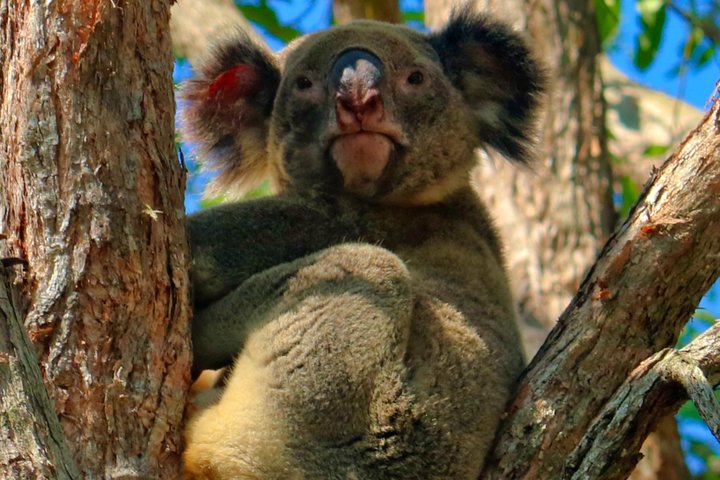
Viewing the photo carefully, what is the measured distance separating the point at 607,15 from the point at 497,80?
10.6 feet

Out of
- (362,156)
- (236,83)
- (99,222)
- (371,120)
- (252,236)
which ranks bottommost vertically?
(99,222)

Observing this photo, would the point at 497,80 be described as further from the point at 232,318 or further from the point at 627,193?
the point at 627,193

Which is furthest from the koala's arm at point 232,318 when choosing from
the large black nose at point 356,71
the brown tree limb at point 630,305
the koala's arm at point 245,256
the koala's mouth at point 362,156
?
the brown tree limb at point 630,305

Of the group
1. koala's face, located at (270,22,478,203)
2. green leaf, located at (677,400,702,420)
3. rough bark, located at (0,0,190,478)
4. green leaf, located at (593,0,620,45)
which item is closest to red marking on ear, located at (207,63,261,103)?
koala's face, located at (270,22,478,203)

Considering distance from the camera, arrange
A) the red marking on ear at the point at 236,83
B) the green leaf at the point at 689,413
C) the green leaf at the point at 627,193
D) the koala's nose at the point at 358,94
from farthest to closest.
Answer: the green leaf at the point at 627,193 < the green leaf at the point at 689,413 < the red marking on ear at the point at 236,83 < the koala's nose at the point at 358,94

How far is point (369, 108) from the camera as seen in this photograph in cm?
403

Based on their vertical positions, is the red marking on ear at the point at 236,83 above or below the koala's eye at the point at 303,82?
above

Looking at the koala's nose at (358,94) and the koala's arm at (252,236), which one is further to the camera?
the koala's nose at (358,94)

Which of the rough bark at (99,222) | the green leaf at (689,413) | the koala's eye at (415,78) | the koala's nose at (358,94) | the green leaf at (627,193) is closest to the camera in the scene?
→ the rough bark at (99,222)

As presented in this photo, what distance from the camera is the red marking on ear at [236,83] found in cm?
466

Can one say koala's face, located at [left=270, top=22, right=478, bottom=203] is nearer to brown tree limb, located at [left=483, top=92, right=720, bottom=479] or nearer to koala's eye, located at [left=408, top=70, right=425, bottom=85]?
koala's eye, located at [left=408, top=70, right=425, bottom=85]

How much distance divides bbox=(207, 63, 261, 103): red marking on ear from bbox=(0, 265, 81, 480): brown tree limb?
2514 millimetres

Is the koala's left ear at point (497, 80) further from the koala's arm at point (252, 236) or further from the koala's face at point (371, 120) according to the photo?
the koala's arm at point (252, 236)

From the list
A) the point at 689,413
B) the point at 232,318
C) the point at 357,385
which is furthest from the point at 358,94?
the point at 689,413
